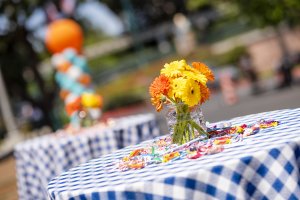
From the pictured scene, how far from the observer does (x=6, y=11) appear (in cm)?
2756

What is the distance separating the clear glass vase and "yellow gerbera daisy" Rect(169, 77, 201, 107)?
0.10 metres

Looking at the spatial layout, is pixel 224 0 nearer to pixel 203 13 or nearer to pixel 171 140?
pixel 171 140

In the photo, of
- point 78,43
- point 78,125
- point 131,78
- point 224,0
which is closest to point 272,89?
point 224,0

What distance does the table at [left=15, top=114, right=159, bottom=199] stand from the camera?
6.70 meters

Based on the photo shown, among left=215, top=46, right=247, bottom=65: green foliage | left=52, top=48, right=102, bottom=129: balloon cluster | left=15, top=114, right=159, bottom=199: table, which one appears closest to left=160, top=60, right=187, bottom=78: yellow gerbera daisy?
left=15, top=114, right=159, bottom=199: table

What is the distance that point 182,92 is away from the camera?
3570 mm

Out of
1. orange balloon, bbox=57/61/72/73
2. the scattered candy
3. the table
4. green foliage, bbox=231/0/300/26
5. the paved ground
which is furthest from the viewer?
green foliage, bbox=231/0/300/26

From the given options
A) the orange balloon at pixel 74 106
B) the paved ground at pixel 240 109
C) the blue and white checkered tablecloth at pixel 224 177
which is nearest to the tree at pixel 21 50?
the paved ground at pixel 240 109

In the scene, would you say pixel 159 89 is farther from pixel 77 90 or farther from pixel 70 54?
pixel 70 54

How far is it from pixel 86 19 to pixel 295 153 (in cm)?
2678

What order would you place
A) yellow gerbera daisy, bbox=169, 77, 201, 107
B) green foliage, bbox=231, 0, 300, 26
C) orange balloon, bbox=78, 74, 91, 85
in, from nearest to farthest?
yellow gerbera daisy, bbox=169, 77, 201, 107
orange balloon, bbox=78, 74, 91, 85
green foliage, bbox=231, 0, 300, 26

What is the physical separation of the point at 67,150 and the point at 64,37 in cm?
273

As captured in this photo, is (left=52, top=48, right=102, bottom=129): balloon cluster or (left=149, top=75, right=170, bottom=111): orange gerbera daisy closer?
(left=149, top=75, right=170, bottom=111): orange gerbera daisy

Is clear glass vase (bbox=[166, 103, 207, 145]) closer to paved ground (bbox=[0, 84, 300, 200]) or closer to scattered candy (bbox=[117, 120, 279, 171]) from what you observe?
scattered candy (bbox=[117, 120, 279, 171])
